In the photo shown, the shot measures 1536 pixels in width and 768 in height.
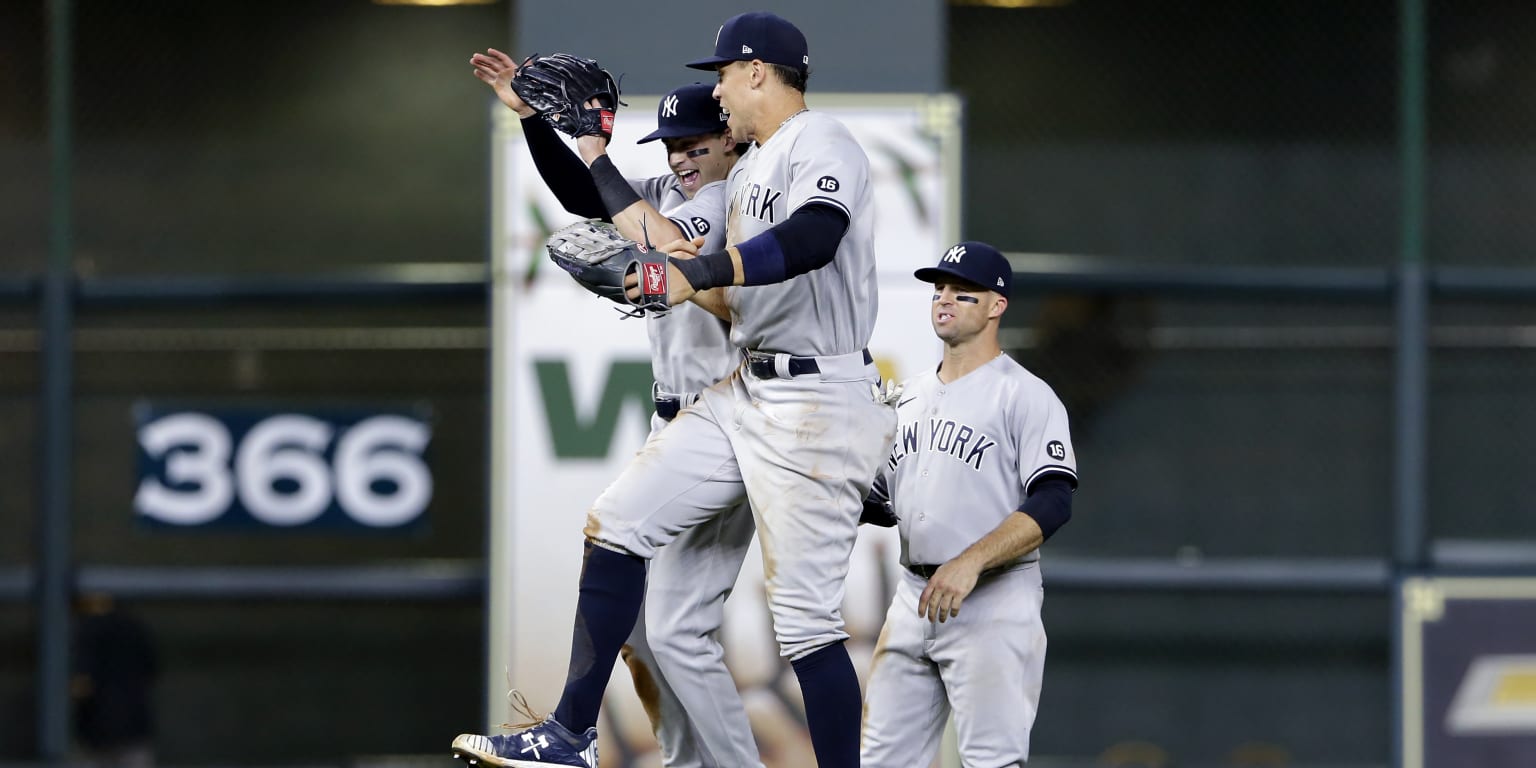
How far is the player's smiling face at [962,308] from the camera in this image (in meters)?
4.40

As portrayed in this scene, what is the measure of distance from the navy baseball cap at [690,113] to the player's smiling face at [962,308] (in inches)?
30.6

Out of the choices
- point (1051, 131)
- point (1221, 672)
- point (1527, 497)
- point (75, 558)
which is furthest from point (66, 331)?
point (1527, 497)

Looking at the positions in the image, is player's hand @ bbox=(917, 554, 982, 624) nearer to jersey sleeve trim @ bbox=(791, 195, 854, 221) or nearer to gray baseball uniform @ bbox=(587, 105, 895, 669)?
gray baseball uniform @ bbox=(587, 105, 895, 669)

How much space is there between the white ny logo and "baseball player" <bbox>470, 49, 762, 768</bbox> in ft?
1.34

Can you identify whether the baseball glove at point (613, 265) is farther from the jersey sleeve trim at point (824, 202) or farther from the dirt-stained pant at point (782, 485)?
the dirt-stained pant at point (782, 485)

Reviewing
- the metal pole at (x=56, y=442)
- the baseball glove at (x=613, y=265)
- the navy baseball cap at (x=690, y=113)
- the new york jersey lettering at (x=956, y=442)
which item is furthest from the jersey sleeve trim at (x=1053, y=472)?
the metal pole at (x=56, y=442)

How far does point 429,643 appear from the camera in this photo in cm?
780

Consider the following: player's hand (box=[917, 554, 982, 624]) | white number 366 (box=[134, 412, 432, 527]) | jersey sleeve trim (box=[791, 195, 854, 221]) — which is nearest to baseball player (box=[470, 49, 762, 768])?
jersey sleeve trim (box=[791, 195, 854, 221])

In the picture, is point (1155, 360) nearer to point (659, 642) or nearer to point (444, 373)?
point (444, 373)

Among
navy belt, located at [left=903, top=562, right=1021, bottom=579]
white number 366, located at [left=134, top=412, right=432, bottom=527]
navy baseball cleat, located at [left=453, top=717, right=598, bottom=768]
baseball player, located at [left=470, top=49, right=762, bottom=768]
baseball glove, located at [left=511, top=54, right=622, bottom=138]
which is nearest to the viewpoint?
navy baseball cleat, located at [left=453, top=717, right=598, bottom=768]

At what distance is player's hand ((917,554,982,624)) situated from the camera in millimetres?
4023

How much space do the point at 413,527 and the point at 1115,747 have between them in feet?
10.4

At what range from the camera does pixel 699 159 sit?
411cm

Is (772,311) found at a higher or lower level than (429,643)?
higher
